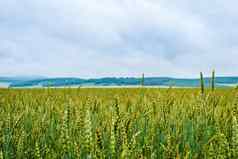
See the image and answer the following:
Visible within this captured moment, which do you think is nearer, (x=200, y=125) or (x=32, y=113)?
(x=200, y=125)

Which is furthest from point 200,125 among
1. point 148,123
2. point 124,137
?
point 124,137

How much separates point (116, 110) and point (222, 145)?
69cm

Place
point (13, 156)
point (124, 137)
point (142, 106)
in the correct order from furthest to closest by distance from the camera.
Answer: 1. point (142, 106)
2. point (13, 156)
3. point (124, 137)

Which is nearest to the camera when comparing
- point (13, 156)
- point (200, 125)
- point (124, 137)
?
point (124, 137)

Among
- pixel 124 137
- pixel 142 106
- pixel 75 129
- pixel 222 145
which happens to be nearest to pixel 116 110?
pixel 124 137

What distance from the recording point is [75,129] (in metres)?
2.99

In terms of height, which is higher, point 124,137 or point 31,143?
point 124,137

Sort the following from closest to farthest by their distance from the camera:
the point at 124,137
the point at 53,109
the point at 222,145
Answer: the point at 124,137
the point at 222,145
the point at 53,109

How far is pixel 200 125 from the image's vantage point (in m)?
3.62

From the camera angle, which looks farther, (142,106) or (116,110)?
(142,106)

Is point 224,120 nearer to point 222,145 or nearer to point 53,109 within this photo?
point 222,145

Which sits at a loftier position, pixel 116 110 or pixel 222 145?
pixel 116 110

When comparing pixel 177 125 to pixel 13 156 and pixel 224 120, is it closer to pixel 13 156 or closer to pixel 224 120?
pixel 224 120

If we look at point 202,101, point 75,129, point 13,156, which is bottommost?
point 13,156
